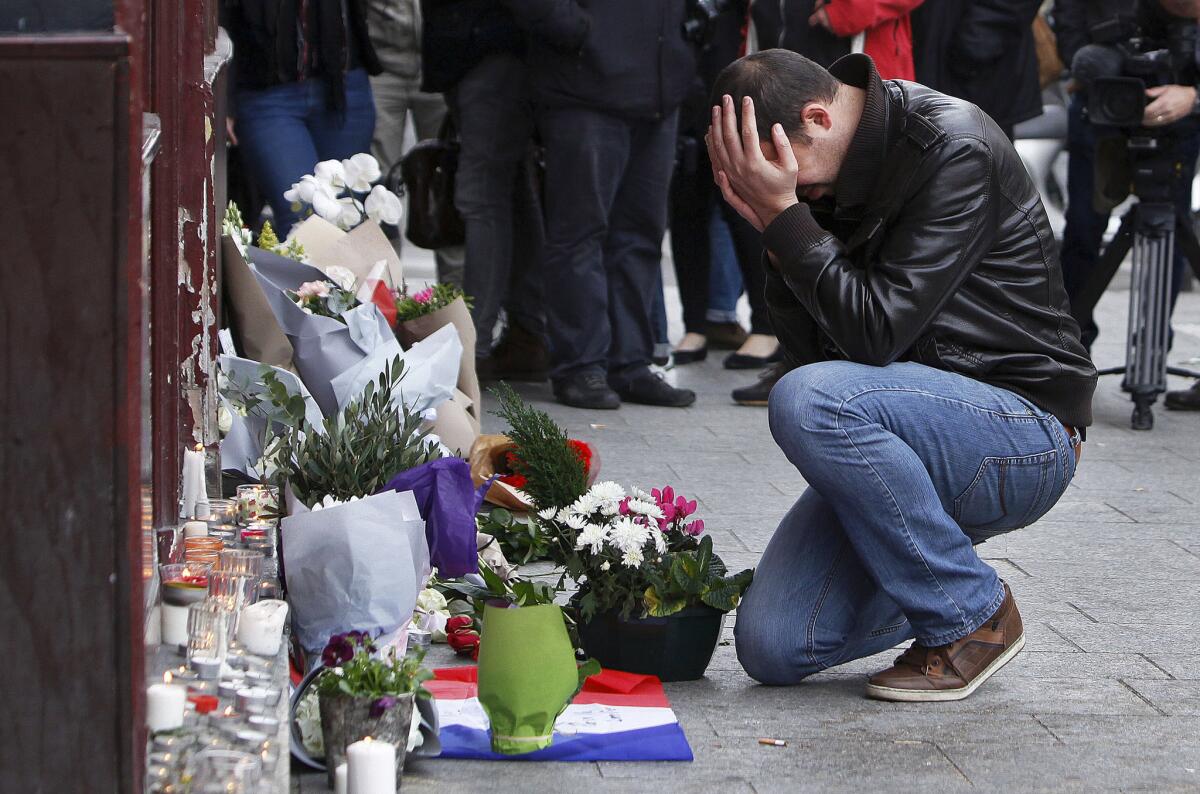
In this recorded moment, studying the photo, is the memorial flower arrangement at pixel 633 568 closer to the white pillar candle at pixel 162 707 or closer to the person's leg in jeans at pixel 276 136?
the white pillar candle at pixel 162 707

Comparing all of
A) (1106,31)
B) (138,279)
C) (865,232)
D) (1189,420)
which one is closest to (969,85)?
(1106,31)

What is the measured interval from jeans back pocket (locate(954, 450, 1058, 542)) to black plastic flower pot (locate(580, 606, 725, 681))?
0.53m

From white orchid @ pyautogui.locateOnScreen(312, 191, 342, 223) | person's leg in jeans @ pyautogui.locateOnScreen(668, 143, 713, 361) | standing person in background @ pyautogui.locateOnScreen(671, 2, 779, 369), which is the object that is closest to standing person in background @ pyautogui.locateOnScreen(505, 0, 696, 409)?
standing person in background @ pyautogui.locateOnScreen(671, 2, 779, 369)

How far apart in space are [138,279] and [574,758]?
1.23 m

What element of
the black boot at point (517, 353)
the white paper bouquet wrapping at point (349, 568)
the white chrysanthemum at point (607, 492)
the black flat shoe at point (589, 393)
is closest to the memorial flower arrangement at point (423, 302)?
the black flat shoe at point (589, 393)

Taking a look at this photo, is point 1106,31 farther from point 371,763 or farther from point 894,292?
point 371,763

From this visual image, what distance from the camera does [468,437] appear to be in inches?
185

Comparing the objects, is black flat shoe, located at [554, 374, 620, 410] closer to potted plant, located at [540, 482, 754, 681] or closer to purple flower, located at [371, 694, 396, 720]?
potted plant, located at [540, 482, 754, 681]

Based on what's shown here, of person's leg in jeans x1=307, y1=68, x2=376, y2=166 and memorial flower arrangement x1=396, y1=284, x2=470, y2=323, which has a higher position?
person's leg in jeans x1=307, y1=68, x2=376, y2=166

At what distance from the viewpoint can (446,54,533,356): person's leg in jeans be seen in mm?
6332

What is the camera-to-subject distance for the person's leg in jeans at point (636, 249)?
6.39 m

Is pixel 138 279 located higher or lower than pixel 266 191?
higher

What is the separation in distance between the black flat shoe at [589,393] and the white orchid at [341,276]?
1763mm

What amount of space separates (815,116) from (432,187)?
11.9 ft
